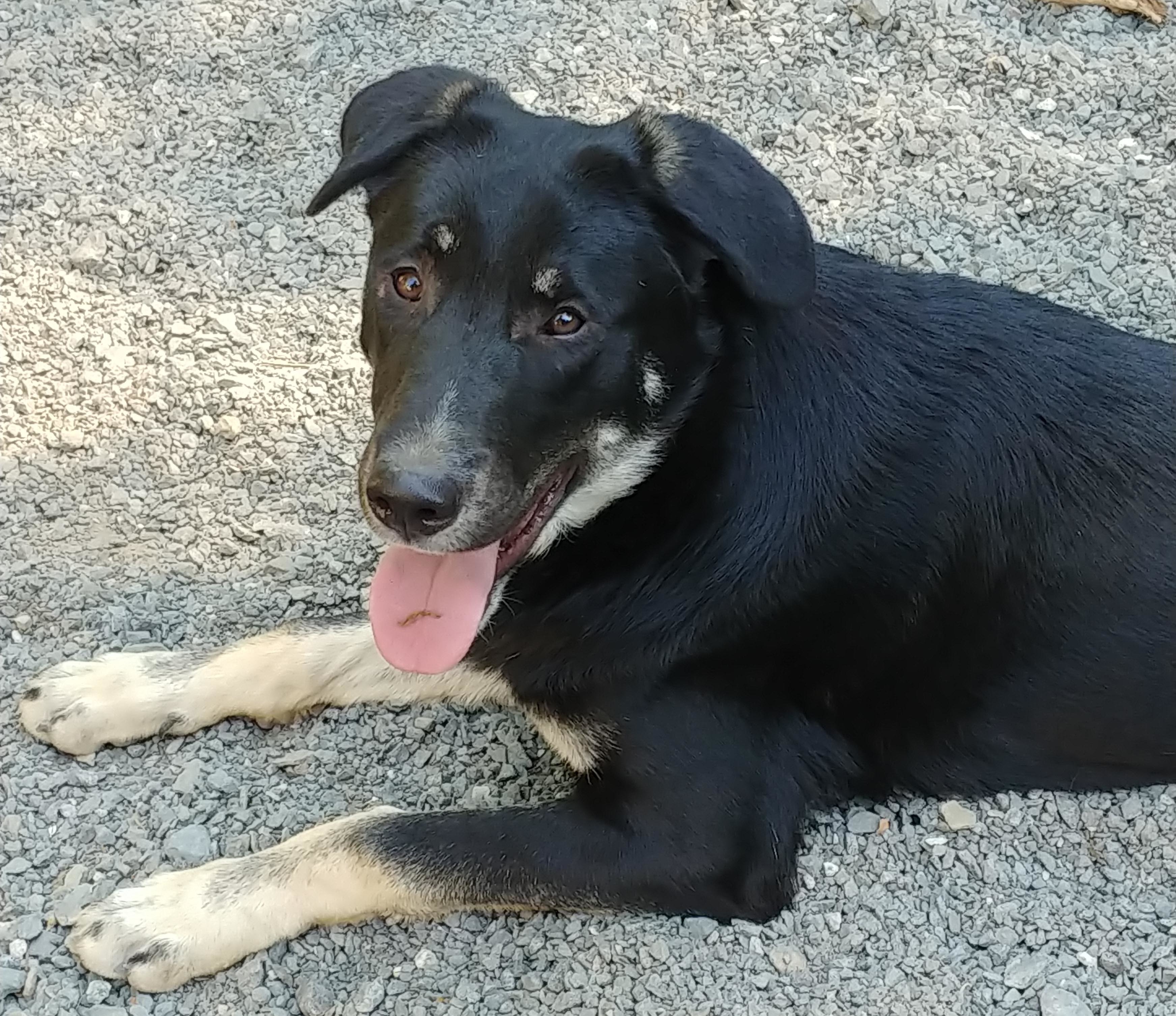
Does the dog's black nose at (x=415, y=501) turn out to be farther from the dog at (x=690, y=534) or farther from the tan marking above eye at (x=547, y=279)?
the tan marking above eye at (x=547, y=279)

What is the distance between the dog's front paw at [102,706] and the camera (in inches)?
139

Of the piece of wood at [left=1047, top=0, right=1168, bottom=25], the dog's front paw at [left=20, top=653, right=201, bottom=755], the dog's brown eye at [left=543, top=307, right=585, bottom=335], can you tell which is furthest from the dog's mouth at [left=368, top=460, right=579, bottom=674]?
the piece of wood at [left=1047, top=0, right=1168, bottom=25]

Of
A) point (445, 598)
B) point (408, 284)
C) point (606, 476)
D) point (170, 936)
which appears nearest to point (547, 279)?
point (408, 284)

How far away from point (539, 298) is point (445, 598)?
28.7 inches

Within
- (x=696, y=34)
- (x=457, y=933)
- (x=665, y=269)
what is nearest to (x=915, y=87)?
(x=696, y=34)

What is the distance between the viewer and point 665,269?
2.82 metres

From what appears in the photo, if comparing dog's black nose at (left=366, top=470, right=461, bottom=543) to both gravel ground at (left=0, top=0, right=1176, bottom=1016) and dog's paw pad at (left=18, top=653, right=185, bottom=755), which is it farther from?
dog's paw pad at (left=18, top=653, right=185, bottom=755)

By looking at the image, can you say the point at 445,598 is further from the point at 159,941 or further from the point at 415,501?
the point at 159,941

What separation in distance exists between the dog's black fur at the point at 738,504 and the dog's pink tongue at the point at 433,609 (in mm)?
183

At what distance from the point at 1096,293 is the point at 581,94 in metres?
2.11

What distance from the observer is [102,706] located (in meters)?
3.55

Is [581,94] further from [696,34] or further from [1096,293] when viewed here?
[1096,293]

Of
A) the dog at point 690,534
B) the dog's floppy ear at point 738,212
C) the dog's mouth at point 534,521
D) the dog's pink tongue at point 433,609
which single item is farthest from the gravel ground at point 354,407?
the dog's floppy ear at point 738,212

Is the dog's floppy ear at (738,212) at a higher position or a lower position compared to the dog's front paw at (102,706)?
higher
